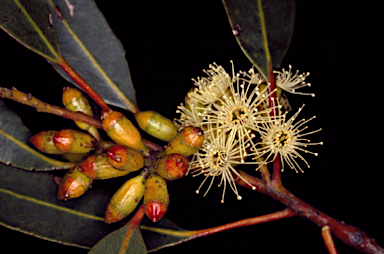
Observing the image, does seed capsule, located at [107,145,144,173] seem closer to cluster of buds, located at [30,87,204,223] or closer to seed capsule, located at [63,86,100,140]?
cluster of buds, located at [30,87,204,223]

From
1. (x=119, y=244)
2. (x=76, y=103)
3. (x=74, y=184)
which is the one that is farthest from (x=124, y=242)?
(x=76, y=103)

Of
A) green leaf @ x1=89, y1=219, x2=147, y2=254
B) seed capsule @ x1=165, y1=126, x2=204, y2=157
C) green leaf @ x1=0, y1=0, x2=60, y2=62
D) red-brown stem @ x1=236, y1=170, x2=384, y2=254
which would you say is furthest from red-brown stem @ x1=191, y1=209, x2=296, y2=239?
green leaf @ x1=0, y1=0, x2=60, y2=62

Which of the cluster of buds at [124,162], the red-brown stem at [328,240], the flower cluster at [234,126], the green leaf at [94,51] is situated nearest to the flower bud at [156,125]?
the cluster of buds at [124,162]

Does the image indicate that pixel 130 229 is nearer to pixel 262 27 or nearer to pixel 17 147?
pixel 17 147

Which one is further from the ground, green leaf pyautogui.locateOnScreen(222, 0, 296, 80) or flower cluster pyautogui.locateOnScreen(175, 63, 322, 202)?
green leaf pyautogui.locateOnScreen(222, 0, 296, 80)

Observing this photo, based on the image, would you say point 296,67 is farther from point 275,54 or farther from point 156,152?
point 156,152

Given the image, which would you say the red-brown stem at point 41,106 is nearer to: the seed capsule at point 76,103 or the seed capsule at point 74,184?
the seed capsule at point 76,103
